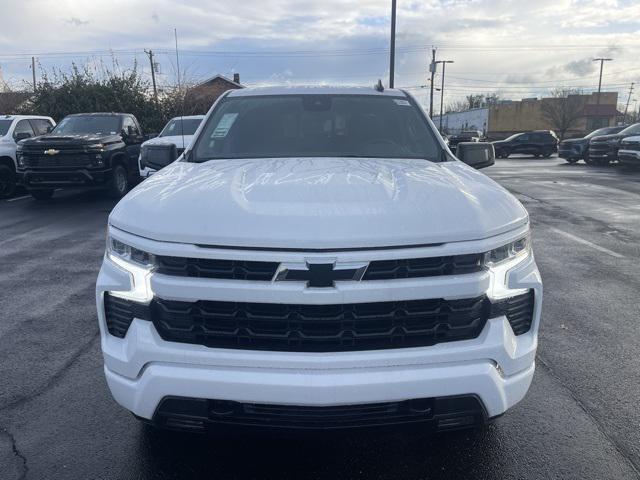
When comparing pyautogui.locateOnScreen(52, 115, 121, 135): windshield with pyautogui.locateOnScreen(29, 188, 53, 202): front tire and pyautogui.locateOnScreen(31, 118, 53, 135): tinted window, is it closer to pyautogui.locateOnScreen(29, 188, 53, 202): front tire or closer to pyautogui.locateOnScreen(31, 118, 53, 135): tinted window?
pyautogui.locateOnScreen(31, 118, 53, 135): tinted window

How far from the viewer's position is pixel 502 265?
7.37 ft

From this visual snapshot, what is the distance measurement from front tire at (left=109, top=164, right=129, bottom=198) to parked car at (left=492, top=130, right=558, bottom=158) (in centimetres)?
2456

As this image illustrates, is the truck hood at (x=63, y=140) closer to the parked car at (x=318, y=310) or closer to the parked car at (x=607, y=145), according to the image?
the parked car at (x=318, y=310)

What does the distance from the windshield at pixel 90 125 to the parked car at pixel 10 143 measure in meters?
0.84

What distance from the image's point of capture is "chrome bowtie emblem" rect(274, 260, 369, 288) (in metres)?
2.04

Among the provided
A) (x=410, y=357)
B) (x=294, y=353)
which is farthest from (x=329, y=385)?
(x=410, y=357)

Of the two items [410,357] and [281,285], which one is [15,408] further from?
[410,357]

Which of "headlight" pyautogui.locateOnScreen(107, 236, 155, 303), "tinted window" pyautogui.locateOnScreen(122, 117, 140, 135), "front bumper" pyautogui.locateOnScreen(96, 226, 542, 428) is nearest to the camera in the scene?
"front bumper" pyautogui.locateOnScreen(96, 226, 542, 428)

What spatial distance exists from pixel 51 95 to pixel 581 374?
23.9 m

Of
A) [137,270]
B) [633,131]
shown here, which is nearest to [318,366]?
[137,270]

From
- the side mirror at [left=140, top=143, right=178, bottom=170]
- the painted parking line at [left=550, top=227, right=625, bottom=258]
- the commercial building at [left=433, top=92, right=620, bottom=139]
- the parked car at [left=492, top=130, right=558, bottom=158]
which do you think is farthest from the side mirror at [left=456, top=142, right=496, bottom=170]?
the commercial building at [left=433, top=92, right=620, bottom=139]

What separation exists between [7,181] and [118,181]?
2893mm

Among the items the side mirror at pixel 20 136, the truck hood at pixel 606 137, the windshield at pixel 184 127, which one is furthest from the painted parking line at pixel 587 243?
the truck hood at pixel 606 137

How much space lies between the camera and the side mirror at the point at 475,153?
3.85 metres
